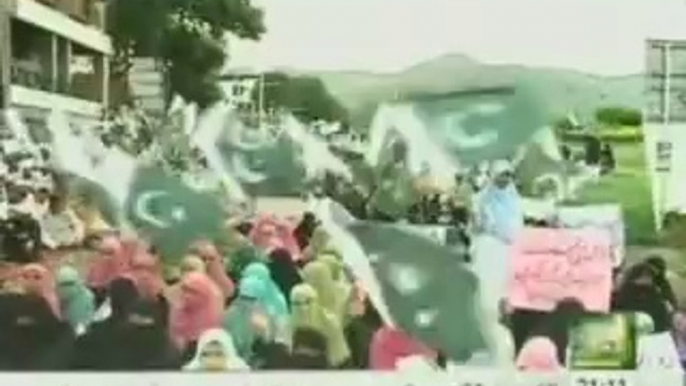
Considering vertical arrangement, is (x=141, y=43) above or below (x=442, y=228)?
above

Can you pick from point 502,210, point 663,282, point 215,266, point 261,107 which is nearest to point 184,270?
point 215,266

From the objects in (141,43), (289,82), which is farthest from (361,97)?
(141,43)

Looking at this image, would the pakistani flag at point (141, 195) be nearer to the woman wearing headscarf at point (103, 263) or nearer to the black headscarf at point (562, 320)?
the woman wearing headscarf at point (103, 263)

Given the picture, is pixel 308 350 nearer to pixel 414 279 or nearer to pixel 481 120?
pixel 414 279

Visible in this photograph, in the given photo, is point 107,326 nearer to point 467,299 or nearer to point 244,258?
point 244,258

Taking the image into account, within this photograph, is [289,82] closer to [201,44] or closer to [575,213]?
[201,44]

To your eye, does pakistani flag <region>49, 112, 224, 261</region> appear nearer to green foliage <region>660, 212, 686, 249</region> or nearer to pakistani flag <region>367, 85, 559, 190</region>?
pakistani flag <region>367, 85, 559, 190</region>
